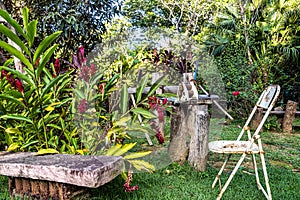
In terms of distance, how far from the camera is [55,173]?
93.0 inches

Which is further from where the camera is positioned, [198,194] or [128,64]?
[128,64]

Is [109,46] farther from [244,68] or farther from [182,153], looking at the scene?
[244,68]

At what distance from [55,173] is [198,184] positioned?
1.60 meters

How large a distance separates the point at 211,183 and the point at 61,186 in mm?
1647

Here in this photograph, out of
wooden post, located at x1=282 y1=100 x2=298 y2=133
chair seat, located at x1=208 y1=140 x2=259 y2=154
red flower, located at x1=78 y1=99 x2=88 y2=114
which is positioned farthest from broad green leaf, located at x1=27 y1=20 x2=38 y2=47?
wooden post, located at x1=282 y1=100 x2=298 y2=133

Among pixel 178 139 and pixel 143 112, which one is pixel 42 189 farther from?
pixel 178 139

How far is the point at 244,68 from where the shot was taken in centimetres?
813

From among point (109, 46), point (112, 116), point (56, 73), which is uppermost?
point (109, 46)

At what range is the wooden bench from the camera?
2.27 m

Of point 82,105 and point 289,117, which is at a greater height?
point 82,105

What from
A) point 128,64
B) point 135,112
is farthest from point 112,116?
point 128,64

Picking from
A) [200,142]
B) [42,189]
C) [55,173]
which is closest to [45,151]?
[42,189]

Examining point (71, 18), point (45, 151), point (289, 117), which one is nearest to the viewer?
point (45, 151)

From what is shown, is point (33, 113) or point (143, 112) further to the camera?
point (143, 112)
